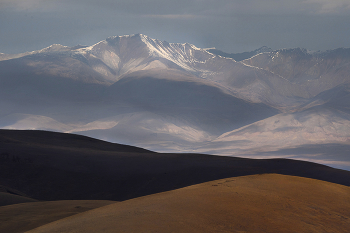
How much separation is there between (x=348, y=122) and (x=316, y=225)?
208 meters

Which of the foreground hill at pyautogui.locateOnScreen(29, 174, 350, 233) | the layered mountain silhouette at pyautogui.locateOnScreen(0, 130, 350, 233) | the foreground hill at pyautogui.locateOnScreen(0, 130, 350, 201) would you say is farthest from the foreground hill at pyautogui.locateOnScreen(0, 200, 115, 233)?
the foreground hill at pyautogui.locateOnScreen(0, 130, 350, 201)

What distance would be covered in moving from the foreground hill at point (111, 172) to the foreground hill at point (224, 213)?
13.3 metres

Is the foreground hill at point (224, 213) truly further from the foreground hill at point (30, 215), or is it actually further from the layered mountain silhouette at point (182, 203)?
the foreground hill at point (30, 215)

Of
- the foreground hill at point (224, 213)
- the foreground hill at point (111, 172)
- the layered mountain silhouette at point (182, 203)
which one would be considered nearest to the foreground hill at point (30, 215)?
the layered mountain silhouette at point (182, 203)

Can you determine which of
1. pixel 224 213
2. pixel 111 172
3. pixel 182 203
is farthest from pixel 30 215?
pixel 111 172

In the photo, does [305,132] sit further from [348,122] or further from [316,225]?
[316,225]

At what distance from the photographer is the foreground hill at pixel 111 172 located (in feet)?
80.4

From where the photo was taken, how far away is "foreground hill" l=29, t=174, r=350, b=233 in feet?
24.7

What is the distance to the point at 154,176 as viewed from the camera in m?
26.6

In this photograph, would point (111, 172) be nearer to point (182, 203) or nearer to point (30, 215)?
point (30, 215)

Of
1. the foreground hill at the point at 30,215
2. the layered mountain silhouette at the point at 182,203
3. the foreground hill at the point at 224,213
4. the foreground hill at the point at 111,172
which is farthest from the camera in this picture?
the foreground hill at the point at 111,172

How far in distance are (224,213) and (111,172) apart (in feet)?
67.8

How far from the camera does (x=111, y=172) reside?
2806cm

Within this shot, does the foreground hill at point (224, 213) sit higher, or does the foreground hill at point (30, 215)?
the foreground hill at point (224, 213)
